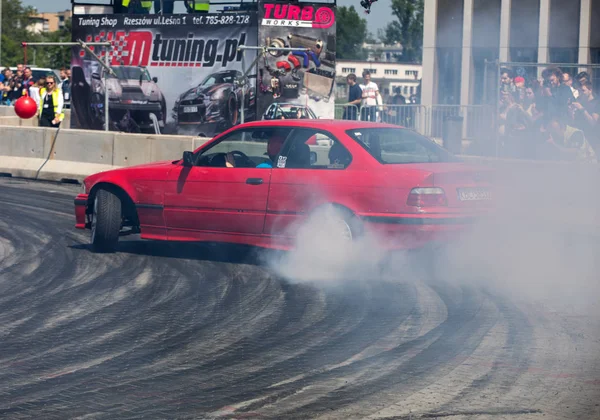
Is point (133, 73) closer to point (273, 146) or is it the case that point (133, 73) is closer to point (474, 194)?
point (273, 146)

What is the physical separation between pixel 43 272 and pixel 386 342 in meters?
4.20

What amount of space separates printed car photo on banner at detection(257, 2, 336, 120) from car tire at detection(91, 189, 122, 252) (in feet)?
40.7

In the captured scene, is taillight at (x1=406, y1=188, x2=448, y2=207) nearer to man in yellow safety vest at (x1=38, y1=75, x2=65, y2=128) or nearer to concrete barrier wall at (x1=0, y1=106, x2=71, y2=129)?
man in yellow safety vest at (x1=38, y1=75, x2=65, y2=128)

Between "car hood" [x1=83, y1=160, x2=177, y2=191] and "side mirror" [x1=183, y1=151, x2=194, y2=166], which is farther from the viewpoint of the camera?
"car hood" [x1=83, y1=160, x2=177, y2=191]

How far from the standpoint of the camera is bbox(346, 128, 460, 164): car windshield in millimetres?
10086

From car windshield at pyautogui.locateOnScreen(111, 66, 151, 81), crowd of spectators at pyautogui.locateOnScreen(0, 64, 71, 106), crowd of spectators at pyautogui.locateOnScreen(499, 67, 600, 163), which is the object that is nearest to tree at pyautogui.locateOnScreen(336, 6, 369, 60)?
crowd of spectators at pyautogui.locateOnScreen(0, 64, 71, 106)

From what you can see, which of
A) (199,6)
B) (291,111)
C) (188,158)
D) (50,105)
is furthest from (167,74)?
(188,158)

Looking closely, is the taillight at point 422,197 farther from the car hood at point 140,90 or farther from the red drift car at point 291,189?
the car hood at point 140,90

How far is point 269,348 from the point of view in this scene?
273 inches

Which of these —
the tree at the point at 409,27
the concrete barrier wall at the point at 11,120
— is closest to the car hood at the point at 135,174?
the concrete barrier wall at the point at 11,120

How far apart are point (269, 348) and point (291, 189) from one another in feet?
10.9

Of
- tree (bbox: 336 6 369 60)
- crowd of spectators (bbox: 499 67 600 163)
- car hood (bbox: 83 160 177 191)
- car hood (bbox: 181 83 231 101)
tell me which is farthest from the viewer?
tree (bbox: 336 6 369 60)

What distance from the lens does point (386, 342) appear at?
7113 mm

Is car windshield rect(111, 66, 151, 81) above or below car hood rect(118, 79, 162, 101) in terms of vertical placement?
above
